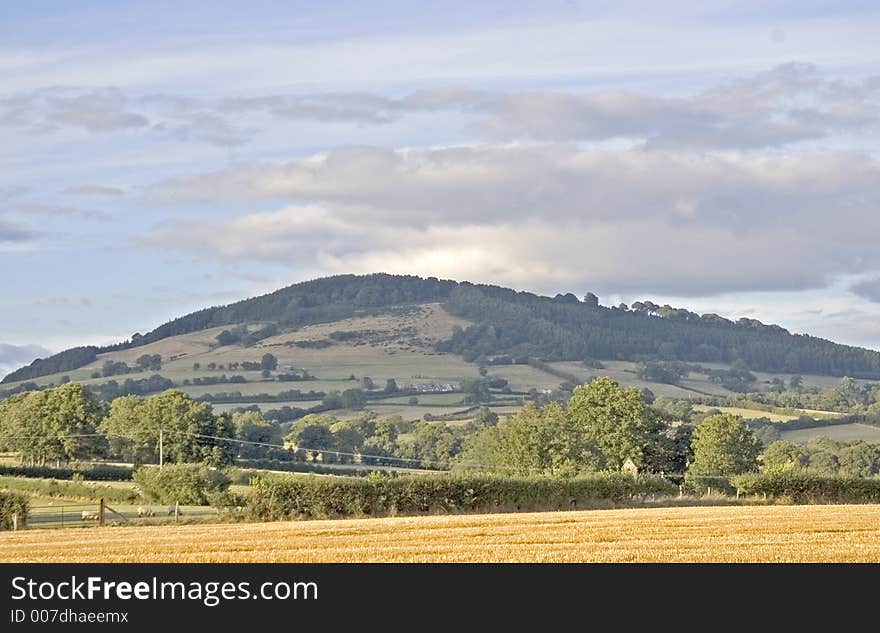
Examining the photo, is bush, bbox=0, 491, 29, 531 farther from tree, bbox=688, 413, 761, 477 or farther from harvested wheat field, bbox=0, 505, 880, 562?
tree, bbox=688, 413, 761, 477

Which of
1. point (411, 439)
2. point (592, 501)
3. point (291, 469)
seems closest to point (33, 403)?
point (291, 469)

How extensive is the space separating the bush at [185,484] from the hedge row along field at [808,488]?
1172 inches

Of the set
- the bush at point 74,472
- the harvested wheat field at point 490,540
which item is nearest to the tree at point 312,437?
the bush at point 74,472

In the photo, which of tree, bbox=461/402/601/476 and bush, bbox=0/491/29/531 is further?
tree, bbox=461/402/601/476

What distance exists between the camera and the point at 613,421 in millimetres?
112688

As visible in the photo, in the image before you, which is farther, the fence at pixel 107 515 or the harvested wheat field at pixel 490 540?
the fence at pixel 107 515

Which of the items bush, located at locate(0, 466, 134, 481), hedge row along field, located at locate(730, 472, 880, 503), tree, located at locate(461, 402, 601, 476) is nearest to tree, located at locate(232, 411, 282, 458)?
bush, located at locate(0, 466, 134, 481)

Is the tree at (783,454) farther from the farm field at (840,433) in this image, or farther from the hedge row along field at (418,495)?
the hedge row along field at (418,495)

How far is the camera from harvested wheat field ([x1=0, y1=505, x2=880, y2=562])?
3397cm

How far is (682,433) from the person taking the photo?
4754 inches

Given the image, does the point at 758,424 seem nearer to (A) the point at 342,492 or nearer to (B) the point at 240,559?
(A) the point at 342,492

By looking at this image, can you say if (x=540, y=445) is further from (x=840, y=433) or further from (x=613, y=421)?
(x=840, y=433)

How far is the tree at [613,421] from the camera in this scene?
11056 cm

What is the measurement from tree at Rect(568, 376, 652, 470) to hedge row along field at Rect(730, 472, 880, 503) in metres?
36.1
